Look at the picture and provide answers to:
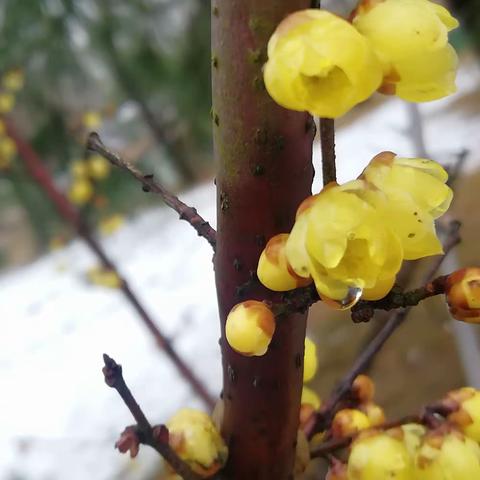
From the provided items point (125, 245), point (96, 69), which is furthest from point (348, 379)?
point (96, 69)

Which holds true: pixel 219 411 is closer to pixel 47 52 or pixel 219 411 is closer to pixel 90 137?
pixel 90 137

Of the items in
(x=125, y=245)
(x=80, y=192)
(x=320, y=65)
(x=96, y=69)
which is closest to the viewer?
(x=320, y=65)

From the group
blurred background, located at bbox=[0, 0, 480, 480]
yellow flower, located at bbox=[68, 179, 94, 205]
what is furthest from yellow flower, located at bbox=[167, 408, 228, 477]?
yellow flower, located at bbox=[68, 179, 94, 205]

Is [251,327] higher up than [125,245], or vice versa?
[125,245]

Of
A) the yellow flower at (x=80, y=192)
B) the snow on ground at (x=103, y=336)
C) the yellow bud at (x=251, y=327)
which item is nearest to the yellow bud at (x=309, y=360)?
the yellow bud at (x=251, y=327)

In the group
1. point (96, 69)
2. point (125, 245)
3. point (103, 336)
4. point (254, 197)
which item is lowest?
point (254, 197)

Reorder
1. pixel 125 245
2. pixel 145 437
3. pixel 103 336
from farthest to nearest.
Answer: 1. pixel 125 245
2. pixel 103 336
3. pixel 145 437

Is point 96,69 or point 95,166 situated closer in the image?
point 95,166

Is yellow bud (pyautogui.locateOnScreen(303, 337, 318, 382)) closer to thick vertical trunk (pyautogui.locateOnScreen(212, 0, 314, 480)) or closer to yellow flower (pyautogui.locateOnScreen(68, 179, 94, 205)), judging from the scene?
thick vertical trunk (pyautogui.locateOnScreen(212, 0, 314, 480))

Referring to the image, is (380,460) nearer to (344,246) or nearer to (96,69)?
(344,246)

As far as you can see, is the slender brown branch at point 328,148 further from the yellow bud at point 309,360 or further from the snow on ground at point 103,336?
the snow on ground at point 103,336
